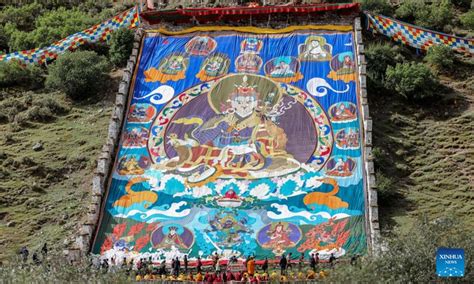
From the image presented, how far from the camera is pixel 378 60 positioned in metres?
40.5

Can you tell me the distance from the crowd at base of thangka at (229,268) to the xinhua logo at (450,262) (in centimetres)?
497

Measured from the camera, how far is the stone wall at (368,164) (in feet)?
102

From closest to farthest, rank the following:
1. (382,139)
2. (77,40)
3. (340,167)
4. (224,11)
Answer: (340,167) < (382,139) < (224,11) < (77,40)

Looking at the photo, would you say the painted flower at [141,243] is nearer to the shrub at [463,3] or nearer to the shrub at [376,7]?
the shrub at [376,7]

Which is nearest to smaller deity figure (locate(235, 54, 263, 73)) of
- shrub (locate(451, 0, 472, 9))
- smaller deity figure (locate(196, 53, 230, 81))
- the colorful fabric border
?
smaller deity figure (locate(196, 53, 230, 81))

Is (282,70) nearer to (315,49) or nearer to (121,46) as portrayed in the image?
(315,49)

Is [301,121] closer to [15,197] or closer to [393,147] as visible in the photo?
[393,147]

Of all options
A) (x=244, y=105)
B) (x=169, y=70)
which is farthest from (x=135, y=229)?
(x=169, y=70)

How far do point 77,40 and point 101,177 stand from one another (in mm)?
11935

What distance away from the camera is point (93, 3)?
53.3 m

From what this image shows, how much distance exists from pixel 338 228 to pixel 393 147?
5357 mm

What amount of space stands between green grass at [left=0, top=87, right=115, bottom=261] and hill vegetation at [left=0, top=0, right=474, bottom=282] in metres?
0.04

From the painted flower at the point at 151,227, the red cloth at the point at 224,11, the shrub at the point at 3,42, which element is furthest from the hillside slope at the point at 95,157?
the shrub at the point at 3,42

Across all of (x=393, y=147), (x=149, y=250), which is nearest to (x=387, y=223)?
(x=393, y=147)
